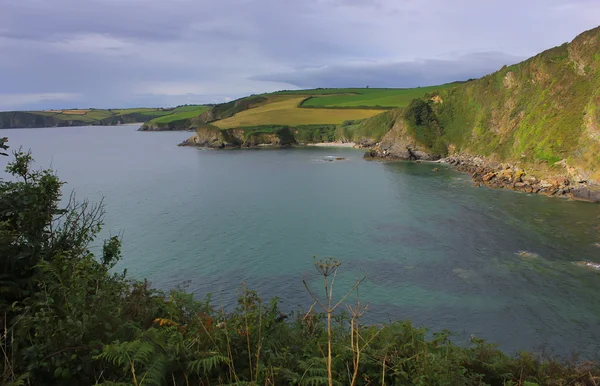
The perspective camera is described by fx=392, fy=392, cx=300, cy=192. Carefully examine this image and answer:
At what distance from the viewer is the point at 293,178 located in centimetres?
6450

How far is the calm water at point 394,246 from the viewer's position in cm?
2014

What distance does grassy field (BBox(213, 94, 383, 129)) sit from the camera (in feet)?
472

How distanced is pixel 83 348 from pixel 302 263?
21685 millimetres

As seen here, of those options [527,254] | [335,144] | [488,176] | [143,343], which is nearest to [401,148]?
[488,176]

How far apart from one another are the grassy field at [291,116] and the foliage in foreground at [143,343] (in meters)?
133

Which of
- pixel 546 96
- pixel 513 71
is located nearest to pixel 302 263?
pixel 546 96

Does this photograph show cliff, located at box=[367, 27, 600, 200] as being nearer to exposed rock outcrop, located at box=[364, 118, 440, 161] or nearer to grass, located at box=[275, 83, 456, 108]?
exposed rock outcrop, located at box=[364, 118, 440, 161]

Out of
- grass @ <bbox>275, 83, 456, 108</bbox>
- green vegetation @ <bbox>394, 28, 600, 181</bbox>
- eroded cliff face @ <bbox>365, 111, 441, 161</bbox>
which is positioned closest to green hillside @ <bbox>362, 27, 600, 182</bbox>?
green vegetation @ <bbox>394, 28, 600, 181</bbox>

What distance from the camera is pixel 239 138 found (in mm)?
130750

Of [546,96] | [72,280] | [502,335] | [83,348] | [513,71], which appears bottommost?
[502,335]

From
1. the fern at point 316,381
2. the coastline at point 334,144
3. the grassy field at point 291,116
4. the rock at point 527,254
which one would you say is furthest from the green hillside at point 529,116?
the grassy field at point 291,116

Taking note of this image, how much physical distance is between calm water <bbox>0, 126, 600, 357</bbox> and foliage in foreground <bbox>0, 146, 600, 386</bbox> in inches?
360

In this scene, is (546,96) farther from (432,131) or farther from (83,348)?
(83,348)

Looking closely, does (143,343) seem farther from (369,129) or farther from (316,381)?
(369,129)
